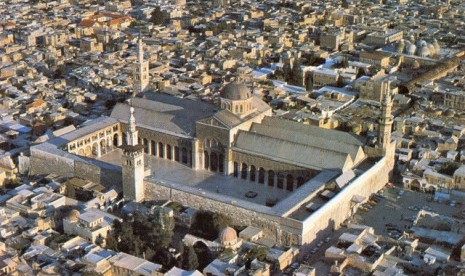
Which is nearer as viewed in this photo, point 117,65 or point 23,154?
point 23,154

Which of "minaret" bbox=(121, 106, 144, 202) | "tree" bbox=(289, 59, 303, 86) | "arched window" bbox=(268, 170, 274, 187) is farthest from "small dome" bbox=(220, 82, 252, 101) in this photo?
Result: "tree" bbox=(289, 59, 303, 86)

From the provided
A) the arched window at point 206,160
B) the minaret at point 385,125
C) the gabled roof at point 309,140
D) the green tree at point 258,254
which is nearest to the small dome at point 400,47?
the minaret at point 385,125

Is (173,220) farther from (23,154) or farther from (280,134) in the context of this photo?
(23,154)

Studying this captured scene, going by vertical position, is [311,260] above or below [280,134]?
below

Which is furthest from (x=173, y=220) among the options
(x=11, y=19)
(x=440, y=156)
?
(x=11, y=19)

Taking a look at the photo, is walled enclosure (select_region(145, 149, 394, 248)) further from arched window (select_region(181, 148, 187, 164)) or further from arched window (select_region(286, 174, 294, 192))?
arched window (select_region(181, 148, 187, 164))

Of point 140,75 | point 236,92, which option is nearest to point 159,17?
point 140,75

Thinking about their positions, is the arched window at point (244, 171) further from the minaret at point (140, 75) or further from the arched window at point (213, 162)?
the minaret at point (140, 75)
